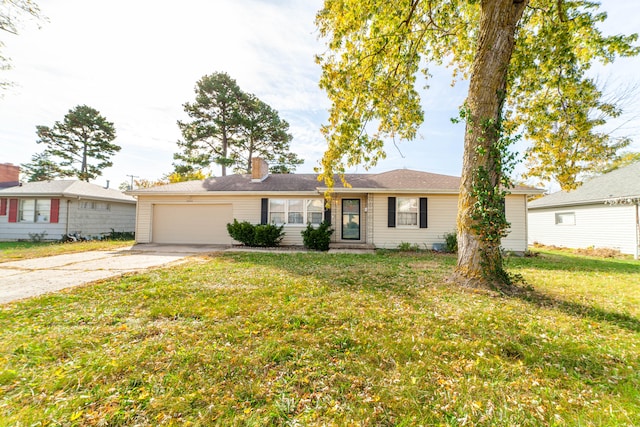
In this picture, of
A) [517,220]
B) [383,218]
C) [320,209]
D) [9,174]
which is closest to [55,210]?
A: [320,209]

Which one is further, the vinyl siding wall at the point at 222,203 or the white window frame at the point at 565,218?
the white window frame at the point at 565,218

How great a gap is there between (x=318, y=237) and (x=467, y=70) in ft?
24.2

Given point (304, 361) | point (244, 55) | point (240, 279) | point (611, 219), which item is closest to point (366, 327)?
point (304, 361)

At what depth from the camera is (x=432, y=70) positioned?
7.75 meters

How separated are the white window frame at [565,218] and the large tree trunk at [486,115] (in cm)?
1363

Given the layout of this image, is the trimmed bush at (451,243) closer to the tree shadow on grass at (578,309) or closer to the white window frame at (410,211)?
the white window frame at (410,211)

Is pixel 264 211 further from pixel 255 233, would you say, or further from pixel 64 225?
pixel 64 225

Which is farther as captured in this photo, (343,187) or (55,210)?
(55,210)

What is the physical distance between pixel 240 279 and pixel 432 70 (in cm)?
803

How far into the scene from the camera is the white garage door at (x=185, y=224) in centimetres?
1218

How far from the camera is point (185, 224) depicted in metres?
12.3

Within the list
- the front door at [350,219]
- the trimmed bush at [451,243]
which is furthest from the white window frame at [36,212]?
the trimmed bush at [451,243]

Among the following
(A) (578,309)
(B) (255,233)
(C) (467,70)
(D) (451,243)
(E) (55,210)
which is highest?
(C) (467,70)

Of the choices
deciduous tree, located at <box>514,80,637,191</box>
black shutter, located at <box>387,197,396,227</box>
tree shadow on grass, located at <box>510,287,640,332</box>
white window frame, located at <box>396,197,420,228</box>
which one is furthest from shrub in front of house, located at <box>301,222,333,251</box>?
deciduous tree, located at <box>514,80,637,191</box>
